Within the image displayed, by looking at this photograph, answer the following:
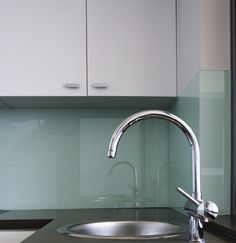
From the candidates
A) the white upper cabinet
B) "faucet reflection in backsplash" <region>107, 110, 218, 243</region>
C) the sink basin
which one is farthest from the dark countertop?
the white upper cabinet

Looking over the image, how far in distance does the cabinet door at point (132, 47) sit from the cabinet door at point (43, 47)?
61 millimetres

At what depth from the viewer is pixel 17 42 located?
2.35 meters

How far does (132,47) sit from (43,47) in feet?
1.47

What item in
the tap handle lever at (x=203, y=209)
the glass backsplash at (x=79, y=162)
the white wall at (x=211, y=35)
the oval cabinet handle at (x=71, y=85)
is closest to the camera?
the tap handle lever at (x=203, y=209)

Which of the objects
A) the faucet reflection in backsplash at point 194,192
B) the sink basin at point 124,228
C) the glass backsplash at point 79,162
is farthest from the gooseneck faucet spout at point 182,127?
the glass backsplash at point 79,162

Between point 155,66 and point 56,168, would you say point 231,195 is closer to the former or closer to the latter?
point 155,66

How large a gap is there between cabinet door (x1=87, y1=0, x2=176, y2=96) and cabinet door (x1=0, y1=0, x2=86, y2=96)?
0.06m

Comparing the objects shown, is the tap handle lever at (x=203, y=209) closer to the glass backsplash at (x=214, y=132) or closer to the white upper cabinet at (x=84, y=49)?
the glass backsplash at (x=214, y=132)

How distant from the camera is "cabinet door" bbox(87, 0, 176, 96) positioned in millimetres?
2354

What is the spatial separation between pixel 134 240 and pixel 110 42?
1.20 meters

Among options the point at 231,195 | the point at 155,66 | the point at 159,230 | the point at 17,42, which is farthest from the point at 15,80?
the point at 231,195

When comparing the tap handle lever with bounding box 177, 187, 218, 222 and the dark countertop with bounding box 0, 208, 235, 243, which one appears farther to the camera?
the dark countertop with bounding box 0, 208, 235, 243

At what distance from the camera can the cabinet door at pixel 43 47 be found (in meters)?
2.34

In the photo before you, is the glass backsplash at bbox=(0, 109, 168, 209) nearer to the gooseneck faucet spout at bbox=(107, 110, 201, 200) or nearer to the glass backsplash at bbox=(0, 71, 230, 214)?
the glass backsplash at bbox=(0, 71, 230, 214)
